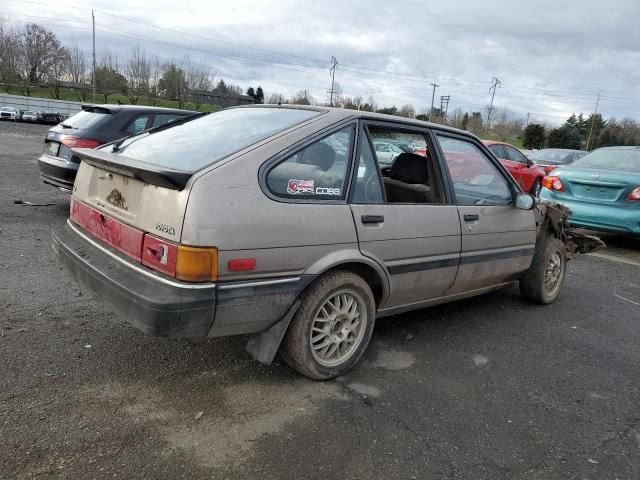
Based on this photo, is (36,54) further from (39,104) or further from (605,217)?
(605,217)

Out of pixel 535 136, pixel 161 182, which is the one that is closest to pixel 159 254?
pixel 161 182

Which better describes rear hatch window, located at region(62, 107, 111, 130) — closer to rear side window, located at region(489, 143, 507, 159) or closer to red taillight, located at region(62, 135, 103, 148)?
red taillight, located at region(62, 135, 103, 148)

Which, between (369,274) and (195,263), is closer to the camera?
(195,263)

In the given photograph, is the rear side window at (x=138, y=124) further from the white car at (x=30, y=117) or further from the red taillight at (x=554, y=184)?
the white car at (x=30, y=117)

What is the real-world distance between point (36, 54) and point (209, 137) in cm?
8289

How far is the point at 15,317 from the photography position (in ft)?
12.2

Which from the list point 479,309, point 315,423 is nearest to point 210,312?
point 315,423

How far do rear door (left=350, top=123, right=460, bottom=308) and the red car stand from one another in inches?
419

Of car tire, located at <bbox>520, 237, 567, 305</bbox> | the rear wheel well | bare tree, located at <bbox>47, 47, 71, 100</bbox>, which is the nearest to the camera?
the rear wheel well

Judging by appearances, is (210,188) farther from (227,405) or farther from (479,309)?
(479,309)

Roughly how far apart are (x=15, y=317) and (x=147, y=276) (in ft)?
5.74

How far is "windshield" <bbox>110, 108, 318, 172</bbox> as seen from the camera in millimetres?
2932

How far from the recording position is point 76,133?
6949 mm

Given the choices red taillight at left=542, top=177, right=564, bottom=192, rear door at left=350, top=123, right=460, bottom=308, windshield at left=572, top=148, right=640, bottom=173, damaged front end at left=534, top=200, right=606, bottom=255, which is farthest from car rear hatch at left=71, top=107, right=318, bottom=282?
windshield at left=572, top=148, right=640, bottom=173
